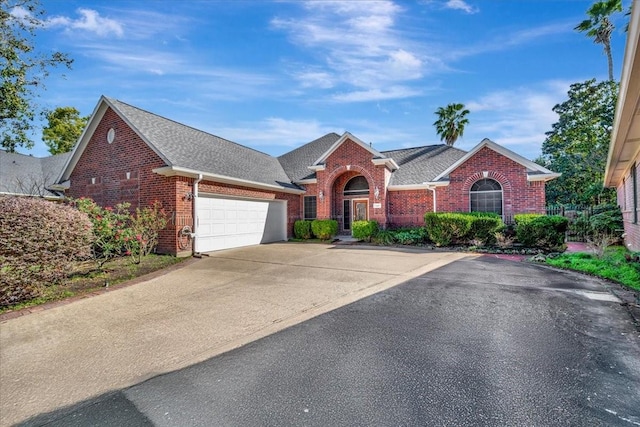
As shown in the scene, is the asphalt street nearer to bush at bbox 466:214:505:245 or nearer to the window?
bush at bbox 466:214:505:245

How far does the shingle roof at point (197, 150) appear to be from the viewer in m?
11.9

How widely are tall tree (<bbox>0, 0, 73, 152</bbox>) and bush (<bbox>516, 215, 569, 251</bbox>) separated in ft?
58.9

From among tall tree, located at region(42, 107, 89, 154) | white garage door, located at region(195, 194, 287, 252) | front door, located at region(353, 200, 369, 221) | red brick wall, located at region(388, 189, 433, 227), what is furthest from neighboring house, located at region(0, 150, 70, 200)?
red brick wall, located at region(388, 189, 433, 227)

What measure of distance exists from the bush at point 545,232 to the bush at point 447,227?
2060 mm

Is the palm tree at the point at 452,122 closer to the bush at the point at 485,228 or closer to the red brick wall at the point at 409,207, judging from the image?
the red brick wall at the point at 409,207

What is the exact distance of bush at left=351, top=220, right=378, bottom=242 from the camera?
1530 centimetres

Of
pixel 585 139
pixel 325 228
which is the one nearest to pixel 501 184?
pixel 325 228

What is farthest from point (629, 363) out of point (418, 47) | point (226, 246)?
point (226, 246)

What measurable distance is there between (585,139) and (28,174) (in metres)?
37.5

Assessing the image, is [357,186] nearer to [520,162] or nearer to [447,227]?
[447,227]

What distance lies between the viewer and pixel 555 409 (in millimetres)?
2479

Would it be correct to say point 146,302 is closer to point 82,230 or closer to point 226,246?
point 82,230

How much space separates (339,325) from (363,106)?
13.1 meters

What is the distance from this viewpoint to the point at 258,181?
48.1ft
